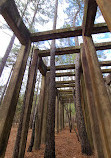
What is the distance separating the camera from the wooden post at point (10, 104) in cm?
252

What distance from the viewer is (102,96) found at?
2.45 metres

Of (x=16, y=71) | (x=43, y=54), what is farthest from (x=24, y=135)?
(x=43, y=54)

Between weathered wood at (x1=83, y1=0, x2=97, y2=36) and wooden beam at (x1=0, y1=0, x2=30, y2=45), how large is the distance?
99.2 inches

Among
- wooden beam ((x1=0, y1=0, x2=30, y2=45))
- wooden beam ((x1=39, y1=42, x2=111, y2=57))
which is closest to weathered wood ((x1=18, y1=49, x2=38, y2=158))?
wooden beam ((x1=39, y1=42, x2=111, y2=57))

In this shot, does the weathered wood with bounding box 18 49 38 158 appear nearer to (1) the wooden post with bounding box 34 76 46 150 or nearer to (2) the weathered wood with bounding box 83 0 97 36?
(1) the wooden post with bounding box 34 76 46 150

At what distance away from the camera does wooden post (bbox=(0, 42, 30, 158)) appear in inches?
99.3

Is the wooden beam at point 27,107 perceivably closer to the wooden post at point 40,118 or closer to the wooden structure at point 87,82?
the wooden structure at point 87,82

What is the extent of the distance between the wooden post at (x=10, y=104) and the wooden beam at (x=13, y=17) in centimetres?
75

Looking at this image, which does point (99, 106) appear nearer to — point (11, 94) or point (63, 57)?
point (11, 94)

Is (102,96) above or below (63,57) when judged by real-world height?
below

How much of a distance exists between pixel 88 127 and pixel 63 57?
791cm

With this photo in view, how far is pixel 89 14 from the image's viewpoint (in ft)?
10.1

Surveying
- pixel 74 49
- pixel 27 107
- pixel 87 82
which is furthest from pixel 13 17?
pixel 87 82

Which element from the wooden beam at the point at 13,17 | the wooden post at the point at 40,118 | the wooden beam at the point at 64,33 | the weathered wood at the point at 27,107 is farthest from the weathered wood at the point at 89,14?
the wooden post at the point at 40,118
